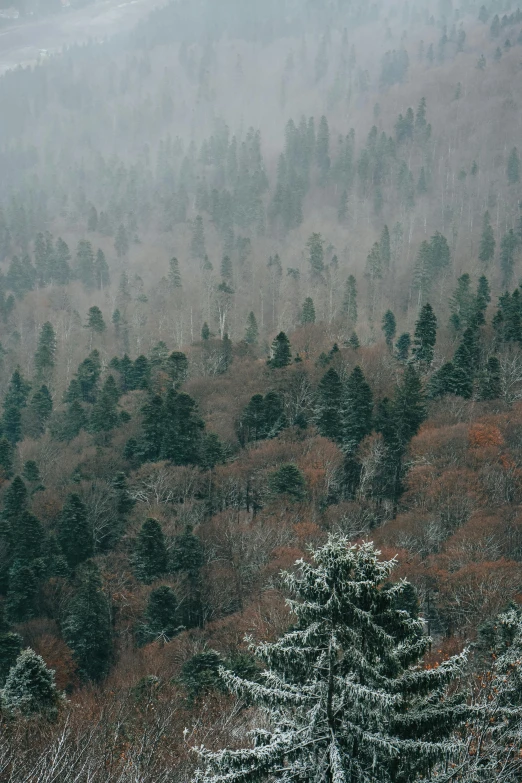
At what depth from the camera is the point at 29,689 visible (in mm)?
26984

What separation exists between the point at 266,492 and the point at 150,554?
10009 millimetres

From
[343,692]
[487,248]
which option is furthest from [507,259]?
[343,692]

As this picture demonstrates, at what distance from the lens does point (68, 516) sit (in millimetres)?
49000

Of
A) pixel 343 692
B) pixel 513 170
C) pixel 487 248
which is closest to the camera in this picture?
pixel 343 692

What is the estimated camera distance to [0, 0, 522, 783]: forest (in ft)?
37.6

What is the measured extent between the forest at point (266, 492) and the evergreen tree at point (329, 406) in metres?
0.27

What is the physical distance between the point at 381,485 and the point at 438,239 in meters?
84.0

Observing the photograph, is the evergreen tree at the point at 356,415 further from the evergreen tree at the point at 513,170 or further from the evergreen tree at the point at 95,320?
the evergreen tree at the point at 513,170

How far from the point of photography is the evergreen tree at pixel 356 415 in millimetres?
58031

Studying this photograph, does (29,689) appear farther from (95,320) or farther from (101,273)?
(101,273)

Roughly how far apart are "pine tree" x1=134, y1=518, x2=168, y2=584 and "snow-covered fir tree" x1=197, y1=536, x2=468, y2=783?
33218mm

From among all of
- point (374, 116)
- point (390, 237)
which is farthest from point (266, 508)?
point (374, 116)

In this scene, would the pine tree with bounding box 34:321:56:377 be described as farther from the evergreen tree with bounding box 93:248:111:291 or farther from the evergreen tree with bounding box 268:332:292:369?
the evergreen tree with bounding box 93:248:111:291

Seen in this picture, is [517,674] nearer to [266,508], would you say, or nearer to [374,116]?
[266,508]
